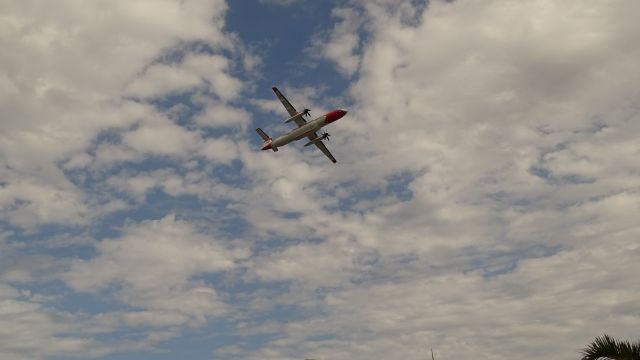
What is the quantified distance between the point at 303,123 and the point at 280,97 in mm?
5250

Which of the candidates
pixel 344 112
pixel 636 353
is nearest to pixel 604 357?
pixel 636 353

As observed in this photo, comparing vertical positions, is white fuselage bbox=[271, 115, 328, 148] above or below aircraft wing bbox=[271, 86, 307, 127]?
below

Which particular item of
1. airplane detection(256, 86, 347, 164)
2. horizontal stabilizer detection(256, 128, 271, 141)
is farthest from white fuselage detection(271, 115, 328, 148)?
horizontal stabilizer detection(256, 128, 271, 141)

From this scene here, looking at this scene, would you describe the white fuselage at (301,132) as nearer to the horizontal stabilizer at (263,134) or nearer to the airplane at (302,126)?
the airplane at (302,126)

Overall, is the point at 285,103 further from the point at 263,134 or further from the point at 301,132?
the point at 263,134

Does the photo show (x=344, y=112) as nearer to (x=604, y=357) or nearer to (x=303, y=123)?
(x=303, y=123)

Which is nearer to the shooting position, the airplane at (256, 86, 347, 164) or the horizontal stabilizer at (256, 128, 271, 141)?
the airplane at (256, 86, 347, 164)

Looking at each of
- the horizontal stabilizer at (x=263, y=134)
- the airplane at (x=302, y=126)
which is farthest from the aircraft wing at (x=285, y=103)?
the horizontal stabilizer at (x=263, y=134)

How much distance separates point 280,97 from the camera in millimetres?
Answer: 72812

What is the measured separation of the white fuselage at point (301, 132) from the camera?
6956 cm

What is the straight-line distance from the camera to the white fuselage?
69.6 m

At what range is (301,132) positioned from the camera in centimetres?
7081

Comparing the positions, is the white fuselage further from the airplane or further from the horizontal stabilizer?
the horizontal stabilizer

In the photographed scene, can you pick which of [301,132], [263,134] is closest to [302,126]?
[301,132]
